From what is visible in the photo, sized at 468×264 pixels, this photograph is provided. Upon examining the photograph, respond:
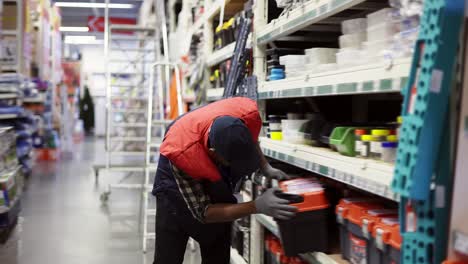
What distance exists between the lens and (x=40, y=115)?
432 inches

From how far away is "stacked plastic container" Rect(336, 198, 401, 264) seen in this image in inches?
74.3

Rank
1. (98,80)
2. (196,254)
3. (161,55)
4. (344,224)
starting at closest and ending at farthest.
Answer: (344,224) < (196,254) < (161,55) < (98,80)

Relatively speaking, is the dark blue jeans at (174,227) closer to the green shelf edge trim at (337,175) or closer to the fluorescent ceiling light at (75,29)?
the green shelf edge trim at (337,175)

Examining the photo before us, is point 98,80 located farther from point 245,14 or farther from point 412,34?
point 412,34

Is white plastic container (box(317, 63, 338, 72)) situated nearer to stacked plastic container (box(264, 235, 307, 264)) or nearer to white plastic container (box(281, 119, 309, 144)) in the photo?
white plastic container (box(281, 119, 309, 144))

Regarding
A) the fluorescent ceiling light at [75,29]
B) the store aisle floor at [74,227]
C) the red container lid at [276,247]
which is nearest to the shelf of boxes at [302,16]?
the red container lid at [276,247]

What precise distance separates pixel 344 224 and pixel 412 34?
0.93 meters

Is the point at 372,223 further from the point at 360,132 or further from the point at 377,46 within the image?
the point at 377,46

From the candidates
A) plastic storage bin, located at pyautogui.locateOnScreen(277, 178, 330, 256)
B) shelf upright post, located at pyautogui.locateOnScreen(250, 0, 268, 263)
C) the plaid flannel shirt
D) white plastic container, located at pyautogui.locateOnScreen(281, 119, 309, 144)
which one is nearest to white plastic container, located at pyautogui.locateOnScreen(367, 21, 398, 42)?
plastic storage bin, located at pyautogui.locateOnScreen(277, 178, 330, 256)

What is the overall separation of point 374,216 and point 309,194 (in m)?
0.39

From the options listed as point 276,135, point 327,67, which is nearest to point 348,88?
point 327,67

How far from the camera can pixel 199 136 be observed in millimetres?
2434

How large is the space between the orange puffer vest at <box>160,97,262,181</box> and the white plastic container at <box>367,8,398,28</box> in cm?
71

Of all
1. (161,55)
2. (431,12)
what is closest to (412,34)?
(431,12)
